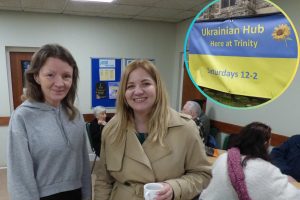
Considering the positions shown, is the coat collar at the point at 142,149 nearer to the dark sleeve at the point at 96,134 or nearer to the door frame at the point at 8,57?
the dark sleeve at the point at 96,134

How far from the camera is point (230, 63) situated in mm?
1288

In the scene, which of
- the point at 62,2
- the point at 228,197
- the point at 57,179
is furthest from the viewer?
the point at 62,2

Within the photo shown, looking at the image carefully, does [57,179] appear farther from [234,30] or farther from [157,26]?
[157,26]

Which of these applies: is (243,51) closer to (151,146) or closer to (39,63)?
(151,146)

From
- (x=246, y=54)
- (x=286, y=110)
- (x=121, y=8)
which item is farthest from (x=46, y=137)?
(x=121, y=8)

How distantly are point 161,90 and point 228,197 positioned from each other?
0.93m

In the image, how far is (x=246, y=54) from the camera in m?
1.21

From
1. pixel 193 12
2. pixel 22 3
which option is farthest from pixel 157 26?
pixel 22 3

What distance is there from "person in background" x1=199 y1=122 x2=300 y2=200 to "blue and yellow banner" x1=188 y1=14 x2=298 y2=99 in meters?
0.59

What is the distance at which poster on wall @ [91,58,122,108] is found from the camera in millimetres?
4898

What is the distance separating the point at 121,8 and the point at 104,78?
4.61 feet

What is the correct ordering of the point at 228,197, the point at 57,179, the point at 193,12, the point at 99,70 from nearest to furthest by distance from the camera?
the point at 57,179, the point at 228,197, the point at 193,12, the point at 99,70

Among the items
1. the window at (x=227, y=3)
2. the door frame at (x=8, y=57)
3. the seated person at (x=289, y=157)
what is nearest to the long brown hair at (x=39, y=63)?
the window at (x=227, y=3)

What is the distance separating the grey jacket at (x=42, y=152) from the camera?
1.11m
